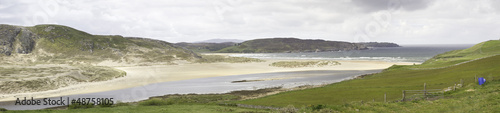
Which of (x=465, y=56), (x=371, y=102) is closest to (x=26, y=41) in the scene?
(x=371, y=102)

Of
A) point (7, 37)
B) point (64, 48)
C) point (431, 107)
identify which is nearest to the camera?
point (431, 107)

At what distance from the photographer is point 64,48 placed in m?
126

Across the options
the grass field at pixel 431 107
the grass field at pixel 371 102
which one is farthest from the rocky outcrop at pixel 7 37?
the grass field at pixel 431 107

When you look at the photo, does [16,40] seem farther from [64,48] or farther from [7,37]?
[64,48]

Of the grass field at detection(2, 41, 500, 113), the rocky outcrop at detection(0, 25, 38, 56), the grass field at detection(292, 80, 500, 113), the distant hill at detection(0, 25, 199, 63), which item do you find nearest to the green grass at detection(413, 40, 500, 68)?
the grass field at detection(2, 41, 500, 113)

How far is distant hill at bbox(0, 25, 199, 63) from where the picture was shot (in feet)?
375

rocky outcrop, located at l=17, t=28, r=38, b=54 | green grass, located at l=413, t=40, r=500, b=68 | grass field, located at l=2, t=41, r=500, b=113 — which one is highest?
rocky outcrop, located at l=17, t=28, r=38, b=54

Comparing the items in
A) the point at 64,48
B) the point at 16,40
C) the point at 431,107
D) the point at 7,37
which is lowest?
the point at 431,107

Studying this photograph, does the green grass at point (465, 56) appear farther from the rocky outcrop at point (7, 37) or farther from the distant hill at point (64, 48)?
the rocky outcrop at point (7, 37)

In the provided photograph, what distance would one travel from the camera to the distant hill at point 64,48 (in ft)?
375

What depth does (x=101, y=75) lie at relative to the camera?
7412cm

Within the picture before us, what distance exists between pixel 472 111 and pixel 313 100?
17585 millimetres

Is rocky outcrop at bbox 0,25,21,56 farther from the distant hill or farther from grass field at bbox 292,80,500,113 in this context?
grass field at bbox 292,80,500,113

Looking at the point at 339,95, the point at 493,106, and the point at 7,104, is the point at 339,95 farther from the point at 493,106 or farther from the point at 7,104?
the point at 7,104
